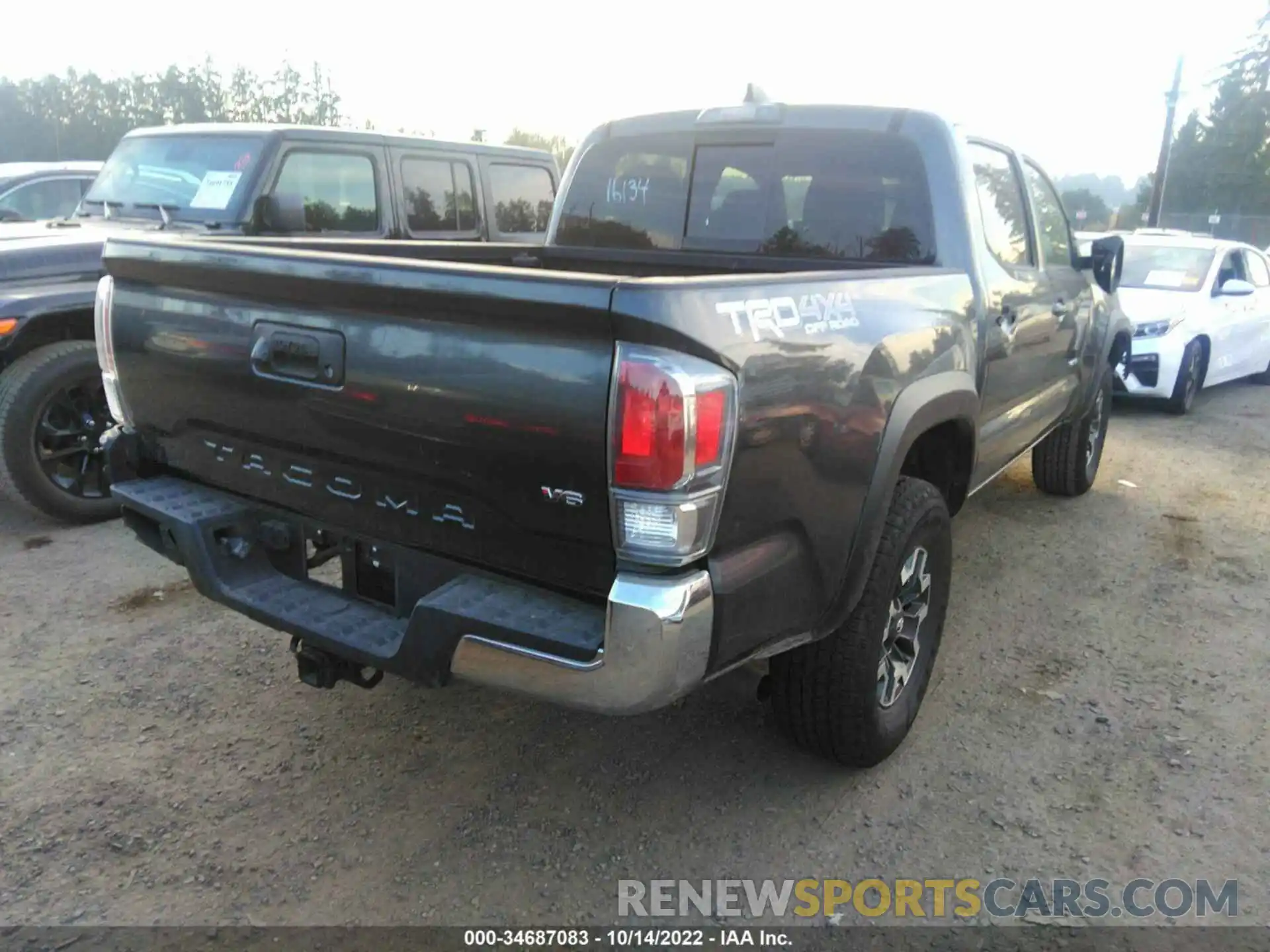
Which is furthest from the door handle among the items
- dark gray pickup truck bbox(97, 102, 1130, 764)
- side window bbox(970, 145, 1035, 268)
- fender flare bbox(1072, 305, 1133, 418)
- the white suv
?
Answer: the white suv

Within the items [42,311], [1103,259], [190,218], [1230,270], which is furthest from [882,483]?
[1230,270]

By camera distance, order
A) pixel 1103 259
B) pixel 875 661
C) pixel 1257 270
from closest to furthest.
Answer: pixel 875 661 < pixel 1103 259 < pixel 1257 270

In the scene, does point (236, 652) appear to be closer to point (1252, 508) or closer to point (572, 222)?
point (572, 222)

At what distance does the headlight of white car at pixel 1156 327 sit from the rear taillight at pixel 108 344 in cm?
791

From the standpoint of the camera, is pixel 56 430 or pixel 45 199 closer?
pixel 56 430

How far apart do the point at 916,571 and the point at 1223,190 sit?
165 feet

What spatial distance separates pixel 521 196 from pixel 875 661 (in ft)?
18.8

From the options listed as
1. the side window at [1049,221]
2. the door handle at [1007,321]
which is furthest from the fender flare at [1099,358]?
the door handle at [1007,321]

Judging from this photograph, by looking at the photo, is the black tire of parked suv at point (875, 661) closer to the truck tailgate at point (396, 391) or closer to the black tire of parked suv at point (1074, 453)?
the truck tailgate at point (396, 391)

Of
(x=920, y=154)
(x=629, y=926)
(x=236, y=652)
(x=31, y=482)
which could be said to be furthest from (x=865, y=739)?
(x=31, y=482)

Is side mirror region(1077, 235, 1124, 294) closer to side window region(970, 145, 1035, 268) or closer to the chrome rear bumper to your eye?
side window region(970, 145, 1035, 268)

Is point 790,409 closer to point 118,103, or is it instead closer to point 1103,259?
point 1103,259

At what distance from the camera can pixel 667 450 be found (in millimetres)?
1942

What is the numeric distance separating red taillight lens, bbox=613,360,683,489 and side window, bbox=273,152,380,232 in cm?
447
